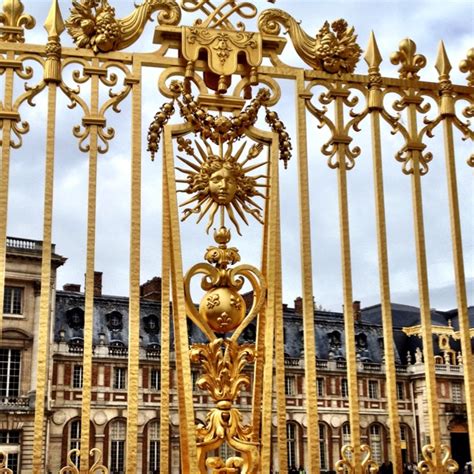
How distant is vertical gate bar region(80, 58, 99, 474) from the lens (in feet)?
18.0

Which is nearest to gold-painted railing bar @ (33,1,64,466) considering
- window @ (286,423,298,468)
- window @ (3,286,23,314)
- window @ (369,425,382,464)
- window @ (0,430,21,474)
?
window @ (0,430,21,474)

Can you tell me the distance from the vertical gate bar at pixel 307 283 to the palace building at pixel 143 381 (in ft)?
54.7

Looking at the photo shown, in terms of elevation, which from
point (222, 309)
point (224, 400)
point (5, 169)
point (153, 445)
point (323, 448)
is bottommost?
point (323, 448)

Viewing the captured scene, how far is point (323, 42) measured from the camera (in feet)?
21.6

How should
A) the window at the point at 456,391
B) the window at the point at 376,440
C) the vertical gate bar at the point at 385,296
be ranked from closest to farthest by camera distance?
the vertical gate bar at the point at 385,296 → the window at the point at 376,440 → the window at the point at 456,391

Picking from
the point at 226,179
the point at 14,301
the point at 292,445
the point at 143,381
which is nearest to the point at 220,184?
the point at 226,179

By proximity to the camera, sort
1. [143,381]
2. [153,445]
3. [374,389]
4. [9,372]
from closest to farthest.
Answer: [9,372], [143,381], [153,445], [374,389]

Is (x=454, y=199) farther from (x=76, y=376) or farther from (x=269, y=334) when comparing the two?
(x=76, y=376)

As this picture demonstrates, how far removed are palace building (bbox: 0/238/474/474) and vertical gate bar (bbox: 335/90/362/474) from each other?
1675 centimetres

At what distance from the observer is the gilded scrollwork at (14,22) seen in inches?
238

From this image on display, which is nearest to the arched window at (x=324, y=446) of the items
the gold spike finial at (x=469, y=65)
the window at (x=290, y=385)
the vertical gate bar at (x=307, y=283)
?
the window at (x=290, y=385)

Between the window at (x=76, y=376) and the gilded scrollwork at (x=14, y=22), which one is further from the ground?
the gilded scrollwork at (x=14, y=22)

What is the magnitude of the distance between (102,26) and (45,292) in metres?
2.01

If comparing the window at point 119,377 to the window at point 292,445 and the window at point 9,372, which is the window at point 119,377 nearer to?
the window at point 9,372
